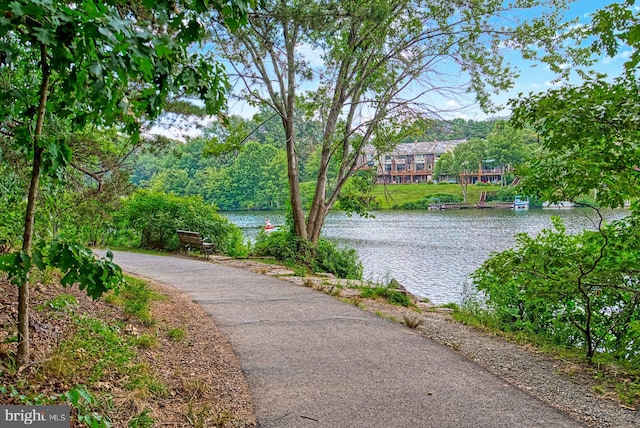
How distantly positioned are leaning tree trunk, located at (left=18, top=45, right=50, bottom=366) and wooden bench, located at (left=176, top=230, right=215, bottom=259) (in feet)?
29.5

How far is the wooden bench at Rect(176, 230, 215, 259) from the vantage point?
11950mm

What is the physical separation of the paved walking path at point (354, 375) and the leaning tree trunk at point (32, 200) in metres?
1.62

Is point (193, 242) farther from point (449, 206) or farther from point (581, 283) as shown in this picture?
point (449, 206)

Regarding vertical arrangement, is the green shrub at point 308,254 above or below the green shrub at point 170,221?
below

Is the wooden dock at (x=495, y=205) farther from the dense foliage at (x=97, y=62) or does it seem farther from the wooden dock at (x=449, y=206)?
the dense foliage at (x=97, y=62)

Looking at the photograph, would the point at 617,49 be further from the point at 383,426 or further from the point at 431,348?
the point at 383,426

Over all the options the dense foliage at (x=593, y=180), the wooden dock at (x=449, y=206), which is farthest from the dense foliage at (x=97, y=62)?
the wooden dock at (x=449, y=206)

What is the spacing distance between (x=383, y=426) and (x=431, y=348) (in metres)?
1.83

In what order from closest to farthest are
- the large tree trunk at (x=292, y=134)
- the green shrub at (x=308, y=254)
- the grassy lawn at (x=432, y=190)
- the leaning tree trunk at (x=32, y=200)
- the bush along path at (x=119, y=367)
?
the leaning tree trunk at (x=32, y=200), the bush along path at (x=119, y=367), the large tree trunk at (x=292, y=134), the green shrub at (x=308, y=254), the grassy lawn at (x=432, y=190)

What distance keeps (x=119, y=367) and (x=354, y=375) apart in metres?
1.91

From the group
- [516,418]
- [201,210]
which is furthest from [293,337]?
[201,210]

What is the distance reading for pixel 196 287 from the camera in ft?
25.0

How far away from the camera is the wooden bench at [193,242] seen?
39.2 feet

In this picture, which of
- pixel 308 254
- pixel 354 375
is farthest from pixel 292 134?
pixel 354 375
